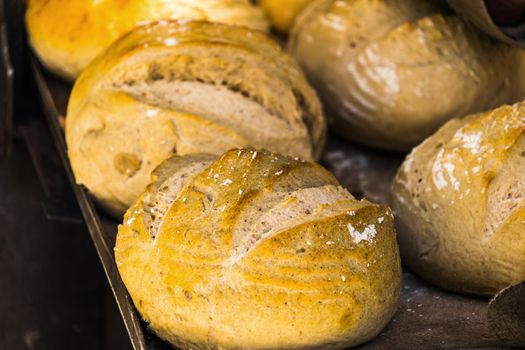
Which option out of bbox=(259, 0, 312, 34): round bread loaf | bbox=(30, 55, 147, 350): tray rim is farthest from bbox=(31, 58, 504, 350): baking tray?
bbox=(259, 0, 312, 34): round bread loaf

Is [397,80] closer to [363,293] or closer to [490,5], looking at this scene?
[490,5]

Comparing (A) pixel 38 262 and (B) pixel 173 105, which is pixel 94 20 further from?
(A) pixel 38 262

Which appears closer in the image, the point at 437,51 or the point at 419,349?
the point at 419,349

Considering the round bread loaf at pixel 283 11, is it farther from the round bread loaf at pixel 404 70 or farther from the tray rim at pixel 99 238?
the tray rim at pixel 99 238

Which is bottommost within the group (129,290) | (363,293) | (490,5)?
(129,290)

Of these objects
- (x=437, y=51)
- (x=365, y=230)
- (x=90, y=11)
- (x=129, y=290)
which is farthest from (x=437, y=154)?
(x=90, y=11)

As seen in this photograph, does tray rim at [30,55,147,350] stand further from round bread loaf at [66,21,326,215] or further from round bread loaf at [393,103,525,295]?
round bread loaf at [393,103,525,295]

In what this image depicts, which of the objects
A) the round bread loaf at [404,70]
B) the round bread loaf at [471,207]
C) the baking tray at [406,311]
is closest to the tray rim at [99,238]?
the baking tray at [406,311]
